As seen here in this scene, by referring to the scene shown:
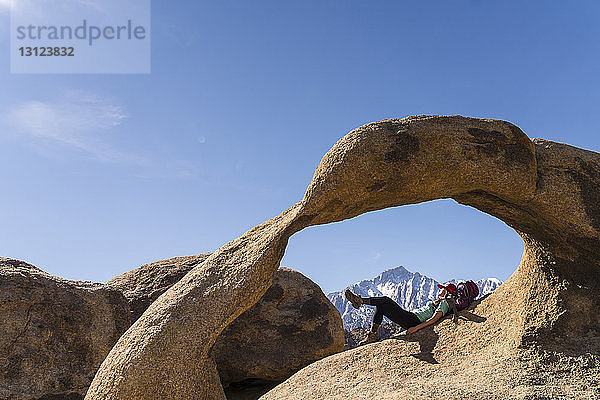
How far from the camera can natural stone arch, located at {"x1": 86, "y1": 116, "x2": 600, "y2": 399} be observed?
5691 mm

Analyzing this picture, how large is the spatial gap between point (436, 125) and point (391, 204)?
1093 millimetres

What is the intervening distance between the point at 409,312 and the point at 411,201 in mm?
1815

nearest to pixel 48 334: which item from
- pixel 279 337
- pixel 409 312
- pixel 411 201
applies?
pixel 279 337

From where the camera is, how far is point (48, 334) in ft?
25.4

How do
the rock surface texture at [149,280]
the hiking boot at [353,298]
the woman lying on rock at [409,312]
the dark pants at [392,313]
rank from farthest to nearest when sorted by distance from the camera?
the rock surface texture at [149,280]
the dark pants at [392,313]
the hiking boot at [353,298]
the woman lying on rock at [409,312]

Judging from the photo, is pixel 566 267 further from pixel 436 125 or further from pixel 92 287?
pixel 92 287

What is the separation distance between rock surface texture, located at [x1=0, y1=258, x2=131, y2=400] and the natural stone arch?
7.36 feet

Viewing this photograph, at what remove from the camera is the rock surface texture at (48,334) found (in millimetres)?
7441

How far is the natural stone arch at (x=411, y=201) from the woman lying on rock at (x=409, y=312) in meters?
0.86

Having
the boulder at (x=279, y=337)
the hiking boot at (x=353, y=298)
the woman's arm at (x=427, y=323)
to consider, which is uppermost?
the hiking boot at (x=353, y=298)

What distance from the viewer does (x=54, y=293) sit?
26.4ft

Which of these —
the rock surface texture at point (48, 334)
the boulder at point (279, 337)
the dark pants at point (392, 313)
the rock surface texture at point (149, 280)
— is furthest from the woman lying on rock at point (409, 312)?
the rock surface texture at point (48, 334)

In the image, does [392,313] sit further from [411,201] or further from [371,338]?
[411,201]

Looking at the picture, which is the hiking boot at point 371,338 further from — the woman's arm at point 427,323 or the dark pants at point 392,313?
the woman's arm at point 427,323
